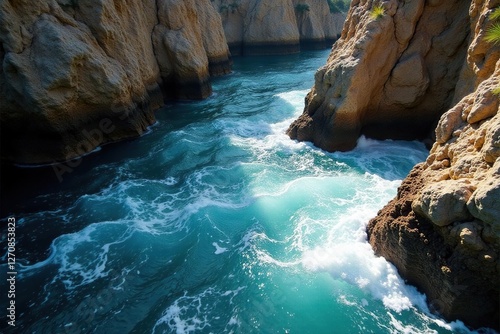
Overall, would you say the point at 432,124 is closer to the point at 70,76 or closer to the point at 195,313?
the point at 195,313

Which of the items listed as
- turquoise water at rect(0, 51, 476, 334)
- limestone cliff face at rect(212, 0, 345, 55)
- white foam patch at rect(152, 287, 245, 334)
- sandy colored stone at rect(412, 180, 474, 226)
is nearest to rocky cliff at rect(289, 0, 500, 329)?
sandy colored stone at rect(412, 180, 474, 226)

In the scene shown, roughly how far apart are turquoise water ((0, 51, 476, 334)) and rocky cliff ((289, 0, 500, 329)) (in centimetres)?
66

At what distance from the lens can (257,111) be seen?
677 inches

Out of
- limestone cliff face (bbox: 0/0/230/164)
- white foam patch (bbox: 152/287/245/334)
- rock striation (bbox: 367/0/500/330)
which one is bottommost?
white foam patch (bbox: 152/287/245/334)

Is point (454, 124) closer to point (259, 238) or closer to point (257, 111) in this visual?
point (259, 238)

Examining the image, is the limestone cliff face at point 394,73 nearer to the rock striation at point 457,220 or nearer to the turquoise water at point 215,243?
the turquoise water at point 215,243

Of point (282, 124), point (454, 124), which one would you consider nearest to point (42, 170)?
point (282, 124)

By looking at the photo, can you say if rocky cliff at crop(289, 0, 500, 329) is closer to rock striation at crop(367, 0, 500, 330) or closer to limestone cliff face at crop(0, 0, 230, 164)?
rock striation at crop(367, 0, 500, 330)

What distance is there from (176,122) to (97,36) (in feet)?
16.9

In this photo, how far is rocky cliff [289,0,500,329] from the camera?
4.76 meters

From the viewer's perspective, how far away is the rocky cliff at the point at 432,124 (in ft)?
15.6

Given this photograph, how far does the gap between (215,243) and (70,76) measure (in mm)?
8312

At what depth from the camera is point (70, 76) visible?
10.9 meters

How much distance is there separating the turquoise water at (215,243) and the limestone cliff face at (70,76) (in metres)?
1.31
